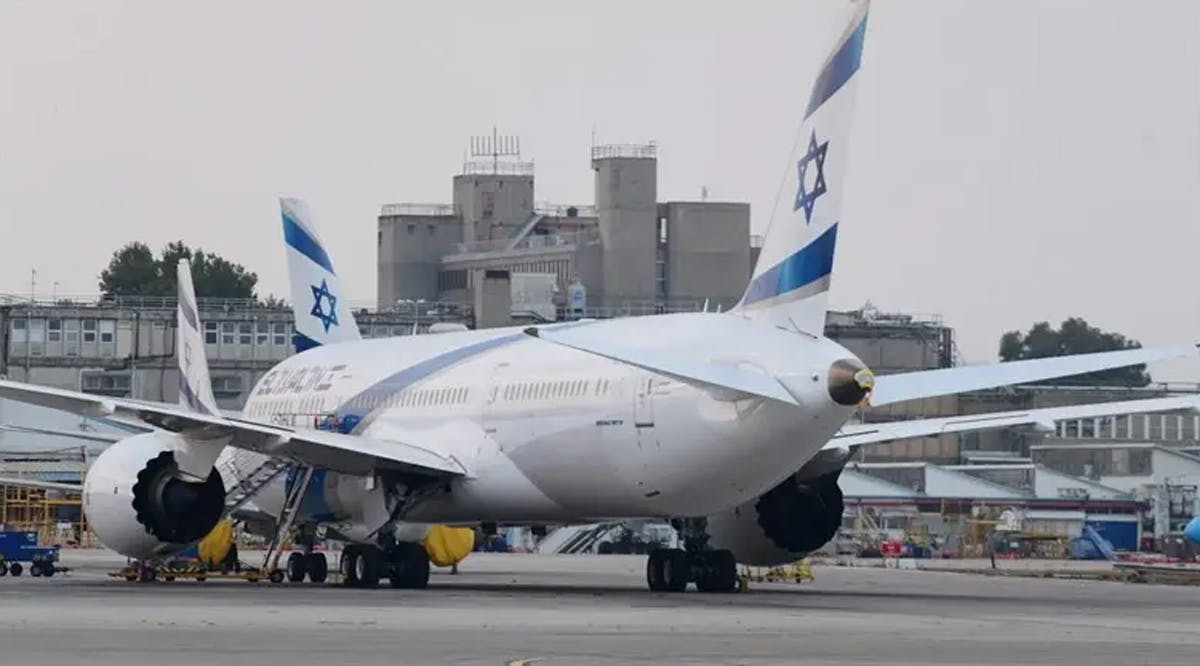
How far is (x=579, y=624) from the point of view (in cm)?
3195

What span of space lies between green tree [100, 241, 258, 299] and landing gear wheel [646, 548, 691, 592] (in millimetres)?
106572

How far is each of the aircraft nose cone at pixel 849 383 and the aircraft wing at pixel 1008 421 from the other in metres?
4.09

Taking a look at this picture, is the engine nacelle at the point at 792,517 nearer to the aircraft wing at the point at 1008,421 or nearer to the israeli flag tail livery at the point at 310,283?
the aircraft wing at the point at 1008,421

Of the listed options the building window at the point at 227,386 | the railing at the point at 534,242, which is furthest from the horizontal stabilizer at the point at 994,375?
the railing at the point at 534,242

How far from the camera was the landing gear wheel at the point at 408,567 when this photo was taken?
44.9 meters

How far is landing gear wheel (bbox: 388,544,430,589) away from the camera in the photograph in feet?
147

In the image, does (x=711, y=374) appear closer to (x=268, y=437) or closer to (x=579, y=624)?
(x=579, y=624)

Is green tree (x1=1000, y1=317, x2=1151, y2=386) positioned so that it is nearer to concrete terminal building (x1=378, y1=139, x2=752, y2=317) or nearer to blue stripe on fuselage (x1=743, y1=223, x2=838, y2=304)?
concrete terminal building (x1=378, y1=139, x2=752, y2=317)

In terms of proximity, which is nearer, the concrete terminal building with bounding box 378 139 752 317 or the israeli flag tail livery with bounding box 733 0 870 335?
the israeli flag tail livery with bounding box 733 0 870 335

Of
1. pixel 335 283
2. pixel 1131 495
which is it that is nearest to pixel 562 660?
pixel 335 283

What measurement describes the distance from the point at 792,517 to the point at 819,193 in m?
8.19

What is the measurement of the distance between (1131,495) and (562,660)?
73.1 meters

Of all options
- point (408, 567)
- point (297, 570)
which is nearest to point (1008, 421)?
point (408, 567)

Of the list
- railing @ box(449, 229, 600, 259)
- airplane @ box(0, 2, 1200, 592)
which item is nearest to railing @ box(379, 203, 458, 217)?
railing @ box(449, 229, 600, 259)
